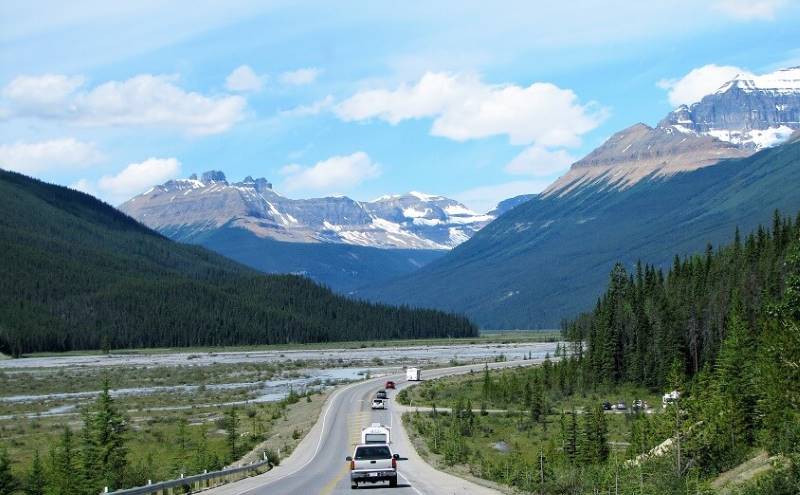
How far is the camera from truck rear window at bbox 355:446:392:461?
131ft

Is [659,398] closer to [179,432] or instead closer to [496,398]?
[496,398]

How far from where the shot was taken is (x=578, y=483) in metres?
38.3

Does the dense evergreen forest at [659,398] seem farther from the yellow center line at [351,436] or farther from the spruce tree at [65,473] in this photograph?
the spruce tree at [65,473]

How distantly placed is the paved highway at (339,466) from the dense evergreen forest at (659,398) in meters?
2.54

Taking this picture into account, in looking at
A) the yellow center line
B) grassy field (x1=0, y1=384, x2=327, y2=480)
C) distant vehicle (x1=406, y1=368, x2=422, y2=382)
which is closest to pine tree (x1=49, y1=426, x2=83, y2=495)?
grassy field (x1=0, y1=384, x2=327, y2=480)

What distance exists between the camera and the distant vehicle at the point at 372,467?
3909 centimetres

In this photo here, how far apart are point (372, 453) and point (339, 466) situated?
40.4 feet

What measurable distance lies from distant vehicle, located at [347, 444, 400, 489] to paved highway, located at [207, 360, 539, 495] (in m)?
0.37

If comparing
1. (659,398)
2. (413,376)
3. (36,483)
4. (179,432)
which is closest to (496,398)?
(659,398)

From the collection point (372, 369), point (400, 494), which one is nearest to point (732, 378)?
point (400, 494)

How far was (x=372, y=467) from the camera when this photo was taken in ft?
129

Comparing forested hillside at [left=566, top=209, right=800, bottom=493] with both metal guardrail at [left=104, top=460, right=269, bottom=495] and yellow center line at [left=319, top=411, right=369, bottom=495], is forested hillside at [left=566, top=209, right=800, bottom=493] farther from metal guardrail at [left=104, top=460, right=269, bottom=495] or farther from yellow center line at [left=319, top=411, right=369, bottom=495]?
metal guardrail at [left=104, top=460, right=269, bottom=495]

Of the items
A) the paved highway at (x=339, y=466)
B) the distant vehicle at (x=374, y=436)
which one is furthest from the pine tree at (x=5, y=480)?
the distant vehicle at (x=374, y=436)

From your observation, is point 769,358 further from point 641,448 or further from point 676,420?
point 676,420
